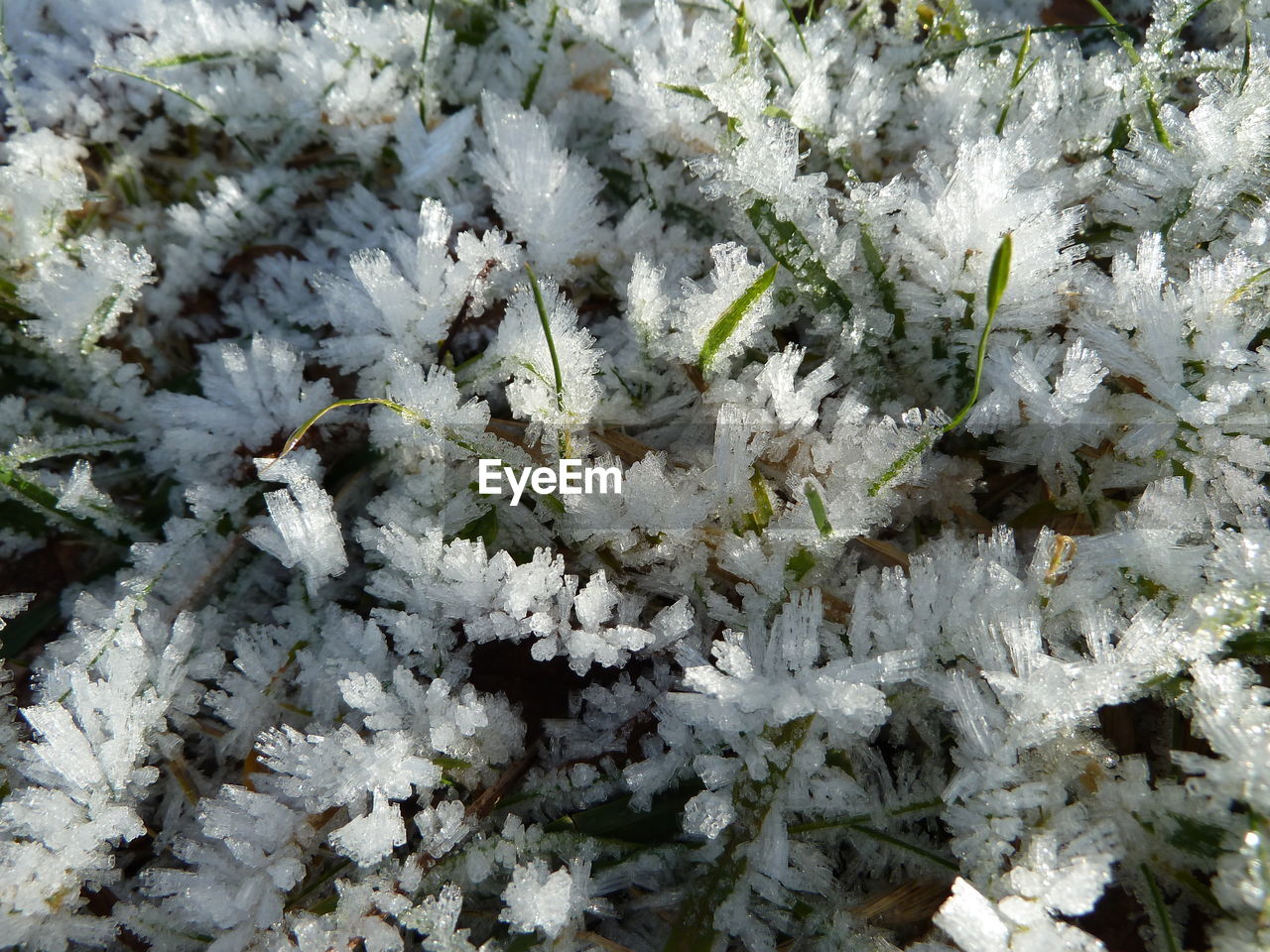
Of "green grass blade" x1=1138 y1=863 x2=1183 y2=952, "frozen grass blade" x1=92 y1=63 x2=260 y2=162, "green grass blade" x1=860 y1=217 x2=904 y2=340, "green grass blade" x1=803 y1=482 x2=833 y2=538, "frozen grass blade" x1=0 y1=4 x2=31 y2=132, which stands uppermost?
"green grass blade" x1=860 y1=217 x2=904 y2=340

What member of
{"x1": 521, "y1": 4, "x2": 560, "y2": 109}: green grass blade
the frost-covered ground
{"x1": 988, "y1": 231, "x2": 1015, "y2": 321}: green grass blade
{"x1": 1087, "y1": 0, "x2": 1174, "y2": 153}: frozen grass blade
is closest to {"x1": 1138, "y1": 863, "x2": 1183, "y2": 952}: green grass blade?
the frost-covered ground

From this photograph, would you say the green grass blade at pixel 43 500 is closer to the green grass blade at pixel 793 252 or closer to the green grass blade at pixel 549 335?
the green grass blade at pixel 549 335

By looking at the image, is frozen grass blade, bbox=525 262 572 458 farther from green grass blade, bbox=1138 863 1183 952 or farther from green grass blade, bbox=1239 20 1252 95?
green grass blade, bbox=1239 20 1252 95

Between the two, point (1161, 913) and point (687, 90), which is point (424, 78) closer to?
point (687, 90)

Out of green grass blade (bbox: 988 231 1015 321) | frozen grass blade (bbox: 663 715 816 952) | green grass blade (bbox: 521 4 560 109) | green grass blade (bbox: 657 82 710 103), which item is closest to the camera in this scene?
green grass blade (bbox: 988 231 1015 321)

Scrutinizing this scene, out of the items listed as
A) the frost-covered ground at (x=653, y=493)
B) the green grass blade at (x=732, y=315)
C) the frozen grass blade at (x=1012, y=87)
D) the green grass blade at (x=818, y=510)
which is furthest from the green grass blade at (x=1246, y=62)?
the green grass blade at (x=818, y=510)

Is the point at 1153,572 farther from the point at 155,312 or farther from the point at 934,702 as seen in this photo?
the point at 155,312

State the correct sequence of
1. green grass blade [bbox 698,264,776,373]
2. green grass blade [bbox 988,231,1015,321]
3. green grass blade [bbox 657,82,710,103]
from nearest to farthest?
green grass blade [bbox 988,231,1015,321] → green grass blade [bbox 698,264,776,373] → green grass blade [bbox 657,82,710,103]

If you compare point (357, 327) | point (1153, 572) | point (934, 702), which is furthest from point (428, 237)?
point (1153, 572)
